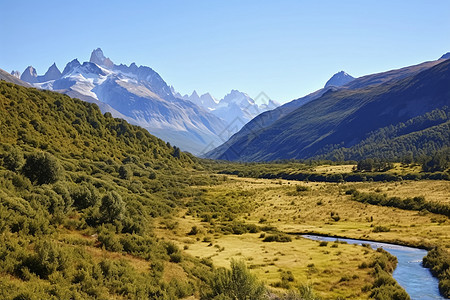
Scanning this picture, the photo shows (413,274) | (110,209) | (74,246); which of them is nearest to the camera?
(74,246)

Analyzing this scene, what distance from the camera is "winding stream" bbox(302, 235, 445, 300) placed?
25717 millimetres

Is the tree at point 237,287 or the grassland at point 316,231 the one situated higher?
the tree at point 237,287

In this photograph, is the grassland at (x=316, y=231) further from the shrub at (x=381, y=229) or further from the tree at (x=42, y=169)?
the tree at (x=42, y=169)

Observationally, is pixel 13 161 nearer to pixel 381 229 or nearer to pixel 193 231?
pixel 193 231

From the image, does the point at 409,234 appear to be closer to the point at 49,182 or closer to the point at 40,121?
the point at 49,182

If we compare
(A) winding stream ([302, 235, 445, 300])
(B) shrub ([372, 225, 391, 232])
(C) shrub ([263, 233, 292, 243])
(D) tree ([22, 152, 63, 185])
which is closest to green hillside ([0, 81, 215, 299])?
(D) tree ([22, 152, 63, 185])

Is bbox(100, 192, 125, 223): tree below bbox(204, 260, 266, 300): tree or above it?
above

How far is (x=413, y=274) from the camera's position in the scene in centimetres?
3028

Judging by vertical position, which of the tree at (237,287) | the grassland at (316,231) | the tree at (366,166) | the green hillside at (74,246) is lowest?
the grassland at (316,231)

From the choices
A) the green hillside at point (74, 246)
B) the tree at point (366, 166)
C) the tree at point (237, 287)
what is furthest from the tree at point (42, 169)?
the tree at point (366, 166)

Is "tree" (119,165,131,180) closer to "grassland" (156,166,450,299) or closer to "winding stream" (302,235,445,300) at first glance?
"grassland" (156,166,450,299)

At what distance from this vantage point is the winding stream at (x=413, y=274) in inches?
1012

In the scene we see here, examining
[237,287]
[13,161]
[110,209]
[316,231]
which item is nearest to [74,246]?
[110,209]

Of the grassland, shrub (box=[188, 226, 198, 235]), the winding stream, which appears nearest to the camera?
the winding stream
